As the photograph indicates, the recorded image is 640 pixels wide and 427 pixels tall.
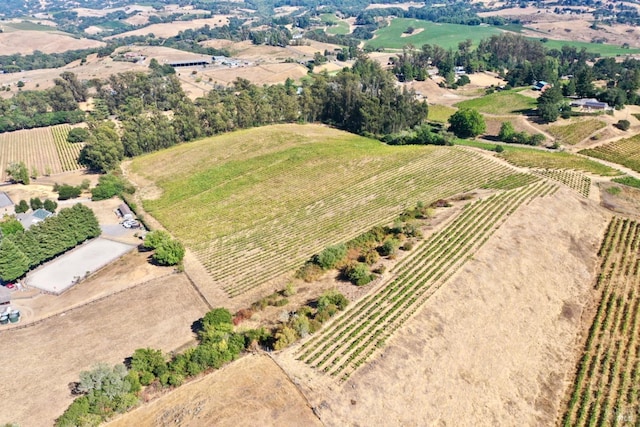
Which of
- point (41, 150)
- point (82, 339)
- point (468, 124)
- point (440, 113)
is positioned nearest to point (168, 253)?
point (82, 339)

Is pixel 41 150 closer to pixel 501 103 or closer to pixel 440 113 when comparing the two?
pixel 440 113

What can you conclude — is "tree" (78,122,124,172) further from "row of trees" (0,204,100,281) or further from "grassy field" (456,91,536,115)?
"grassy field" (456,91,536,115)

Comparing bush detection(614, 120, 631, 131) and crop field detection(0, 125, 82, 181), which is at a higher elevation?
bush detection(614, 120, 631, 131)

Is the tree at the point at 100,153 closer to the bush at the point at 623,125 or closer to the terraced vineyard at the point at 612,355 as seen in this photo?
the terraced vineyard at the point at 612,355

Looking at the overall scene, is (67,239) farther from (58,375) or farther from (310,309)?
(310,309)

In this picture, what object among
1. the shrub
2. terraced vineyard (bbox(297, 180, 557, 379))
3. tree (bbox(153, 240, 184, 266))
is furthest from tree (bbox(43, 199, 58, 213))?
terraced vineyard (bbox(297, 180, 557, 379))

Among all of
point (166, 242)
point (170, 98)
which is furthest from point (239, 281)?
point (170, 98)
